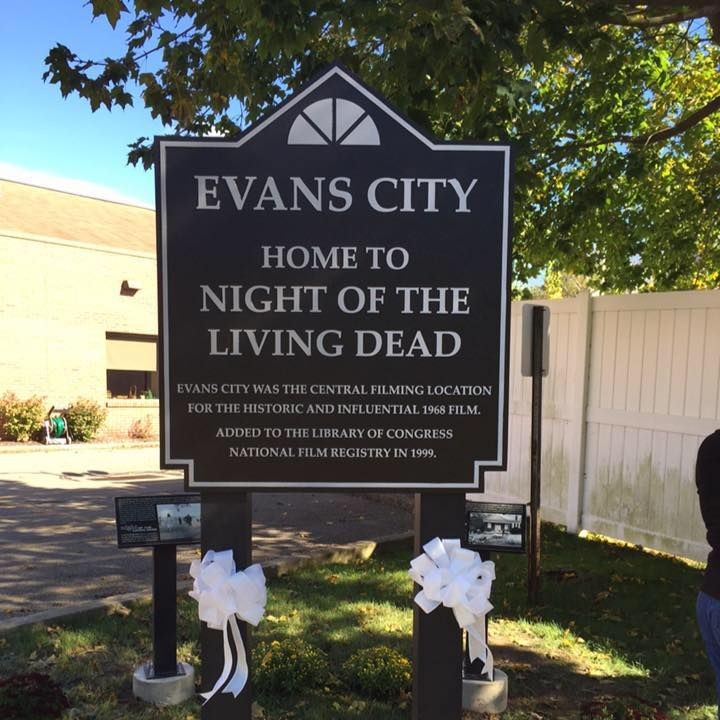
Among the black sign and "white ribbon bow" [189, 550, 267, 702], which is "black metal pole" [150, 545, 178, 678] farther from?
the black sign

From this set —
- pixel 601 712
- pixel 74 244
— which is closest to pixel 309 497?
pixel 601 712

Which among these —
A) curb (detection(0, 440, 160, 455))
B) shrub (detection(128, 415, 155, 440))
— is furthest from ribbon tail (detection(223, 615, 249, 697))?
shrub (detection(128, 415, 155, 440))

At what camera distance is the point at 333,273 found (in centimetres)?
225

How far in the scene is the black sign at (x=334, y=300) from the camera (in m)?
2.22

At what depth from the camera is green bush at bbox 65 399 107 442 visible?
17750 mm

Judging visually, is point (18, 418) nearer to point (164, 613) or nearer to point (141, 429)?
point (141, 429)

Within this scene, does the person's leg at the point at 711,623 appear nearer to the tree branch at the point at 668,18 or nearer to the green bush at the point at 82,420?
the tree branch at the point at 668,18

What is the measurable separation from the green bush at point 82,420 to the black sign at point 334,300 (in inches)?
667

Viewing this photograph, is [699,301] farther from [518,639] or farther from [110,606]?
[110,606]

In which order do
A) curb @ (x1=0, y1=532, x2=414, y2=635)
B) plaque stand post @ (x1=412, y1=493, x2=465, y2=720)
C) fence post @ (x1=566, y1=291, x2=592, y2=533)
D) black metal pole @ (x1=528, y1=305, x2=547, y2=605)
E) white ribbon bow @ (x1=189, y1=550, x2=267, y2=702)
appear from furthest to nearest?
fence post @ (x1=566, y1=291, x2=592, y2=533) → black metal pole @ (x1=528, y1=305, x2=547, y2=605) → curb @ (x1=0, y1=532, x2=414, y2=635) → plaque stand post @ (x1=412, y1=493, x2=465, y2=720) → white ribbon bow @ (x1=189, y1=550, x2=267, y2=702)

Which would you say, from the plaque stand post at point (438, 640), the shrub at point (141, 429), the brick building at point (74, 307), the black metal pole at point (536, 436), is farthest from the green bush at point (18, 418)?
the plaque stand post at point (438, 640)

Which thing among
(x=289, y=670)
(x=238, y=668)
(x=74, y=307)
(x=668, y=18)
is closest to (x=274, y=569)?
(x=289, y=670)

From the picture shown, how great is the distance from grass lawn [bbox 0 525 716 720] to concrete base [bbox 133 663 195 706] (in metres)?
0.05

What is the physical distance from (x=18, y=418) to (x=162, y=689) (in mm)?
15474
